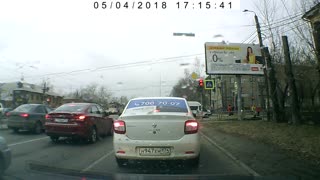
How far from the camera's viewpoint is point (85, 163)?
9.13 m

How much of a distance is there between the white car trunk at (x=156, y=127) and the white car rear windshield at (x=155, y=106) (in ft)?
1.27

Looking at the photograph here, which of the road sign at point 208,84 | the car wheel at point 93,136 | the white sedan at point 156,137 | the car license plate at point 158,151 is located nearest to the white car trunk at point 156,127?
the white sedan at point 156,137

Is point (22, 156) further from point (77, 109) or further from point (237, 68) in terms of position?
point (237, 68)

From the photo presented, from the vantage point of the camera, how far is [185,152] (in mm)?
7742

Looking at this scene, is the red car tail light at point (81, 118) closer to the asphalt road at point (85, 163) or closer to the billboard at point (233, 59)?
the asphalt road at point (85, 163)

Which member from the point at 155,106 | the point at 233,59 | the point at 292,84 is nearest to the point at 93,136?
the point at 155,106

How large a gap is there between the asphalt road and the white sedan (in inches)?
17.8

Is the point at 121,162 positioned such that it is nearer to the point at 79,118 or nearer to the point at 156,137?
the point at 156,137

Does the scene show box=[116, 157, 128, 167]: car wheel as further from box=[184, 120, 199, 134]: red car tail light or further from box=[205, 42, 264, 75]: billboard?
box=[205, 42, 264, 75]: billboard

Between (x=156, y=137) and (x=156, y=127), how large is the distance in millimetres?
202

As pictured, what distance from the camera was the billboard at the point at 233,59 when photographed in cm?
3128

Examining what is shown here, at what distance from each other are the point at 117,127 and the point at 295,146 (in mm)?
6891

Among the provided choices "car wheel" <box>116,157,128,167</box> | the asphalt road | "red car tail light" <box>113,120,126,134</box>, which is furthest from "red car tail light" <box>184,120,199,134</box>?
"car wheel" <box>116,157,128,167</box>

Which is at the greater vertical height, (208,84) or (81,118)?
(208,84)
